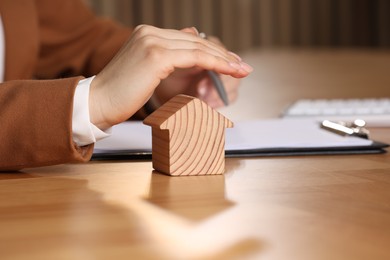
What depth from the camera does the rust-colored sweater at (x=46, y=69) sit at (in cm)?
76

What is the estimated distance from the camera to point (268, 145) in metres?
0.87

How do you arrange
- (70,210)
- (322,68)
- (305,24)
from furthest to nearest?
(305,24) < (322,68) < (70,210)

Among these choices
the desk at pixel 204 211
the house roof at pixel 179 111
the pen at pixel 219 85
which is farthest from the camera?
the pen at pixel 219 85

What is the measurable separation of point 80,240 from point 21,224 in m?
0.07

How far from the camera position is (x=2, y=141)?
0.78m

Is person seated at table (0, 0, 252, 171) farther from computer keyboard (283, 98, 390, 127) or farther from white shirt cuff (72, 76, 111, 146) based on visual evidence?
computer keyboard (283, 98, 390, 127)

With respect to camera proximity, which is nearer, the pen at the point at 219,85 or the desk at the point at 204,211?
the desk at the point at 204,211

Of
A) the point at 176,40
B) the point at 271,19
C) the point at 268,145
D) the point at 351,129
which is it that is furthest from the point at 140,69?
the point at 271,19

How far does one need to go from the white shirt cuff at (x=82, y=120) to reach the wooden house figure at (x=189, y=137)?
0.21 feet

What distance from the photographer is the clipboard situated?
85 centimetres

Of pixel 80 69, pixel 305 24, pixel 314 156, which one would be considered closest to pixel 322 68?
pixel 80 69

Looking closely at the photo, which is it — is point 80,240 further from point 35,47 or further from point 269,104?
point 269,104

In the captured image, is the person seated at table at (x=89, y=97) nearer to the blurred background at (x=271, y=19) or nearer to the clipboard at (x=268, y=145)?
the clipboard at (x=268, y=145)

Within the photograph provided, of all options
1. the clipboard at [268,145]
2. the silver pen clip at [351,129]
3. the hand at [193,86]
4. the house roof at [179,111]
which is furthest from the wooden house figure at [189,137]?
the hand at [193,86]
